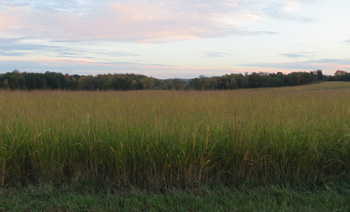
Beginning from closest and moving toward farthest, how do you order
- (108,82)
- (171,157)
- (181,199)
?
(181,199) < (171,157) < (108,82)

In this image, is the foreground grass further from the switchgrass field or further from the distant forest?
the distant forest

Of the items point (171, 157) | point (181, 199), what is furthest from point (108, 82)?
point (181, 199)

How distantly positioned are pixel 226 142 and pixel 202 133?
394mm

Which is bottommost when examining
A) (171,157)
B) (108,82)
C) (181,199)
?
(181,199)

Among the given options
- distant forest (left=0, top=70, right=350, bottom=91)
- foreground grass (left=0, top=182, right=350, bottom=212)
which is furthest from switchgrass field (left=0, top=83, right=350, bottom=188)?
distant forest (left=0, top=70, right=350, bottom=91)

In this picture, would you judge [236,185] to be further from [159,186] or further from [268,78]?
[268,78]

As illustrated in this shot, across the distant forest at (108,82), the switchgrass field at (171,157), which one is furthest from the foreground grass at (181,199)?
the distant forest at (108,82)

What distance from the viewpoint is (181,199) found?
3.21 meters

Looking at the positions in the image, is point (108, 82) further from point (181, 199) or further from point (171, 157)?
point (181, 199)

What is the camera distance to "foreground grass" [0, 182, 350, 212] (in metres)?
3.01

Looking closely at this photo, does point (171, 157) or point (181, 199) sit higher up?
point (171, 157)

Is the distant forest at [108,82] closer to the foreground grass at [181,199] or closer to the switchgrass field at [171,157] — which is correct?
the switchgrass field at [171,157]

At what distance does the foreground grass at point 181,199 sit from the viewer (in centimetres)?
301

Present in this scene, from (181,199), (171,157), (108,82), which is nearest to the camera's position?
(181,199)
